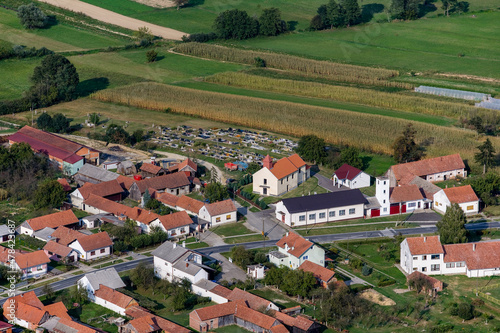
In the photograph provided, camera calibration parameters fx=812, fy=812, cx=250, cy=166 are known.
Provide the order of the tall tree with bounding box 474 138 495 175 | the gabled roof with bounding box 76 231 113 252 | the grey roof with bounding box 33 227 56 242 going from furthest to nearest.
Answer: the tall tree with bounding box 474 138 495 175 < the grey roof with bounding box 33 227 56 242 < the gabled roof with bounding box 76 231 113 252

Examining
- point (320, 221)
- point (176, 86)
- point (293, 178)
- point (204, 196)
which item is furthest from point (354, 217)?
point (176, 86)

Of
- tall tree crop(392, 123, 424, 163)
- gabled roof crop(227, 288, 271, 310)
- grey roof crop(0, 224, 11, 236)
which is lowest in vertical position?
grey roof crop(0, 224, 11, 236)

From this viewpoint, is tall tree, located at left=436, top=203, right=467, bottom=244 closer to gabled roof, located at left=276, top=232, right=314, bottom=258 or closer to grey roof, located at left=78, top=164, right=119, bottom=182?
gabled roof, located at left=276, top=232, right=314, bottom=258

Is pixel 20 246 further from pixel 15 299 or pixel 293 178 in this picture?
pixel 293 178

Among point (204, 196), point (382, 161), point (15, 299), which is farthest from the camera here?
point (382, 161)

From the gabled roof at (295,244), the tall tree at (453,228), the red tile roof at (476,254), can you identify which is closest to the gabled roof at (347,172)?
the tall tree at (453,228)

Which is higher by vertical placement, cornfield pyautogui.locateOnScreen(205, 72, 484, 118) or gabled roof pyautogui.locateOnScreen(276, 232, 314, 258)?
cornfield pyautogui.locateOnScreen(205, 72, 484, 118)

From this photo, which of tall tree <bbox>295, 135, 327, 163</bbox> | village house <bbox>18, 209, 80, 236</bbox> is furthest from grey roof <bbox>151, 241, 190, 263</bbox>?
tall tree <bbox>295, 135, 327, 163</bbox>
